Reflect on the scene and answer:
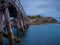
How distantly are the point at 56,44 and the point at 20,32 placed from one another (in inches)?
574

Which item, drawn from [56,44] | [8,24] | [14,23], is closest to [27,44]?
[56,44]

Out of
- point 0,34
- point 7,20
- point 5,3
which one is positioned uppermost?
point 5,3

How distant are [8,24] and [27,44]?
507 centimetres

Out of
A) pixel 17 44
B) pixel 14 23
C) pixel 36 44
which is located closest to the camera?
pixel 17 44

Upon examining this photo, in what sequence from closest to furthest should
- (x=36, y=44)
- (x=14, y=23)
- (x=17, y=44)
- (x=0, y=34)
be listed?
(x=0, y=34)
(x=17, y=44)
(x=36, y=44)
(x=14, y=23)

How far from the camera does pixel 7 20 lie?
720 inches

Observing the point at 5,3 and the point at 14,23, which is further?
the point at 14,23

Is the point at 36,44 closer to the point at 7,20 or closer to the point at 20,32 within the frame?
the point at 7,20

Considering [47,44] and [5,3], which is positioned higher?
[5,3]

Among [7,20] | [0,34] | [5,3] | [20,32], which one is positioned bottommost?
[20,32]

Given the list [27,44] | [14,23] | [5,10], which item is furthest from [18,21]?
[5,10]

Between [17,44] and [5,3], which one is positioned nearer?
[5,3]

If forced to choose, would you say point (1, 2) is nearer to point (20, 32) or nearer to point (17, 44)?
point (17, 44)

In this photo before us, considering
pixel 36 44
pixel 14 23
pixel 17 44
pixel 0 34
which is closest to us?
pixel 0 34
